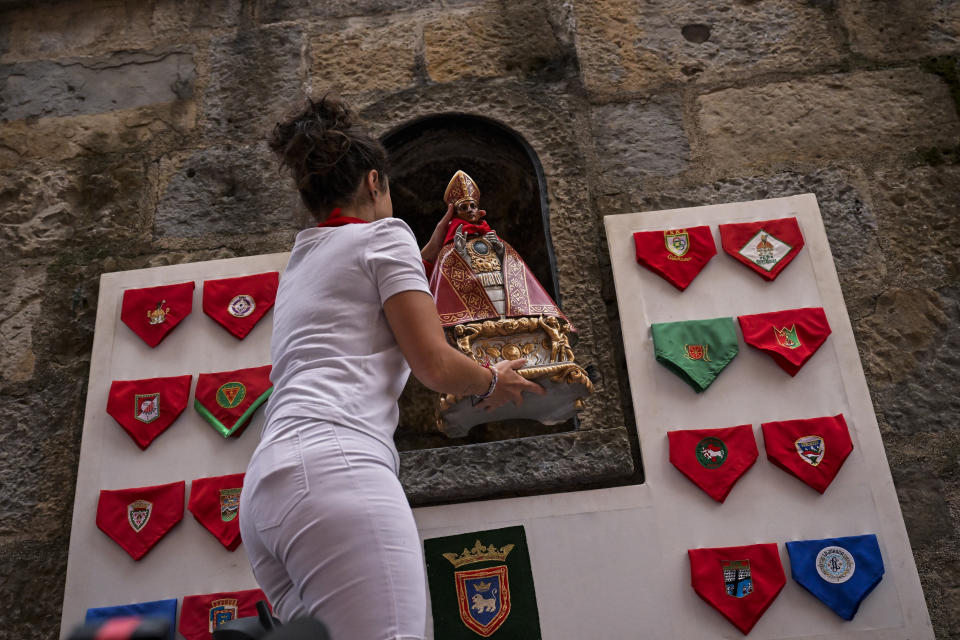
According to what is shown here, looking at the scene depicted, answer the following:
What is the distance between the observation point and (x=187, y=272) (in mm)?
2459

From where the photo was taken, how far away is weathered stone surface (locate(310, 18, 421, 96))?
2742 millimetres

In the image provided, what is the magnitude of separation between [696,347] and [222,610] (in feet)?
4.90

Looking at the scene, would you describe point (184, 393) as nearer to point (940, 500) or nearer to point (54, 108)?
point (54, 108)

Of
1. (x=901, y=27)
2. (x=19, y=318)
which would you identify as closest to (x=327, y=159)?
(x=19, y=318)

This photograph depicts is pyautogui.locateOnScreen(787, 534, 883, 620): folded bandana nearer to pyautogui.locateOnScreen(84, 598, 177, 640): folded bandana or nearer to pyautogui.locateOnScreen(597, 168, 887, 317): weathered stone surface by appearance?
pyautogui.locateOnScreen(597, 168, 887, 317): weathered stone surface

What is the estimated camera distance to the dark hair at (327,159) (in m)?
1.44

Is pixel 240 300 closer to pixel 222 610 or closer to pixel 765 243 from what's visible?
pixel 222 610

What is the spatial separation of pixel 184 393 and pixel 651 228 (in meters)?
1.50

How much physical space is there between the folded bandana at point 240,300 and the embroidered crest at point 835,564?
1.71 metres

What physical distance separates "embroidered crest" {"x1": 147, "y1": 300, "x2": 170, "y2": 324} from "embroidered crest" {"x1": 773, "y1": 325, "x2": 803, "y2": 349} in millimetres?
1838

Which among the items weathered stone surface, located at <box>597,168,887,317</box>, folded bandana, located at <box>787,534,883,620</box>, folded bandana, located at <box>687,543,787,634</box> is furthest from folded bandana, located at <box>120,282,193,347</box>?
folded bandana, located at <box>787,534,883,620</box>

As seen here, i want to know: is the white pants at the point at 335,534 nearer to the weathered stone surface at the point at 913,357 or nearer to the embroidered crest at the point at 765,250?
the embroidered crest at the point at 765,250

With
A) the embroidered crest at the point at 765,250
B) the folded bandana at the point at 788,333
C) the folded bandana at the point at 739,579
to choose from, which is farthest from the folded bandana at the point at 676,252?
the folded bandana at the point at 739,579

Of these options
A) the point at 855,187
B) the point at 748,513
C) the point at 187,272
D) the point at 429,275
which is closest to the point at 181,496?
the point at 187,272
